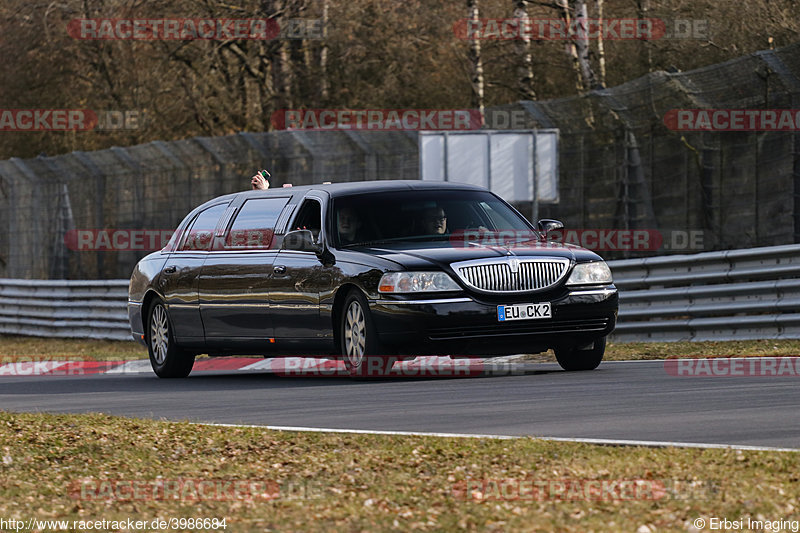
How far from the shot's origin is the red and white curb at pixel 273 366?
47.8 ft

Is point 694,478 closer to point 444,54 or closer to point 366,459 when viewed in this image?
point 366,459

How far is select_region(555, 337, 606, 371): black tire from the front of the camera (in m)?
13.1

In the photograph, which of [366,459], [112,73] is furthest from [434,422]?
[112,73]

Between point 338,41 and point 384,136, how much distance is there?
14704 millimetres

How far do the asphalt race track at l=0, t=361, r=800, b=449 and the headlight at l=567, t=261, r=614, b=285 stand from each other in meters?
0.73

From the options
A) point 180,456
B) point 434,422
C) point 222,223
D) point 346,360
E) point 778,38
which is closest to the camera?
point 180,456

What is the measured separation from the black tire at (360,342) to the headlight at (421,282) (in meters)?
0.35

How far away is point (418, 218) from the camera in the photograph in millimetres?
13391

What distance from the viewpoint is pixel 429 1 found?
124 feet
